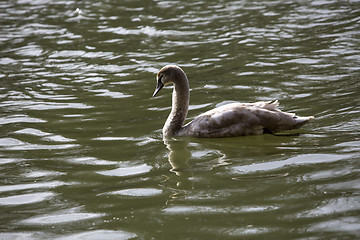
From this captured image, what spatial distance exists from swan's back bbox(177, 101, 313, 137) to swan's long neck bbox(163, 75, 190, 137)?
1.23 feet

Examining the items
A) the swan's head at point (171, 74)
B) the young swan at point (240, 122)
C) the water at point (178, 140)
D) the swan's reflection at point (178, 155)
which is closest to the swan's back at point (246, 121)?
the young swan at point (240, 122)

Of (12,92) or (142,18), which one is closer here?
(12,92)

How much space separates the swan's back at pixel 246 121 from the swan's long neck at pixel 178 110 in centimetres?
37

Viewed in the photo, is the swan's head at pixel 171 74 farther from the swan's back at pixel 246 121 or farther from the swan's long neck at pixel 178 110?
the swan's back at pixel 246 121

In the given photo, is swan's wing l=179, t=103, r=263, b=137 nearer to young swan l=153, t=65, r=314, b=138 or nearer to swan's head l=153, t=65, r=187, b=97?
young swan l=153, t=65, r=314, b=138

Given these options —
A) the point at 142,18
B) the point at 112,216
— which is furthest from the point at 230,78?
the point at 142,18

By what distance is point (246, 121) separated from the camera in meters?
7.05

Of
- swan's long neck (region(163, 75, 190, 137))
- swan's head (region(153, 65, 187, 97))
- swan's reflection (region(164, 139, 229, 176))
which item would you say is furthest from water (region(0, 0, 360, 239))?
swan's head (region(153, 65, 187, 97))

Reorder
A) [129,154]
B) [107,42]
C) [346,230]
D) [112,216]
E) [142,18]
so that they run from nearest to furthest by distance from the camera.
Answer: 1. [346,230]
2. [112,216]
3. [129,154]
4. [107,42]
5. [142,18]

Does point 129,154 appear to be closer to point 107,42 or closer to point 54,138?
point 54,138

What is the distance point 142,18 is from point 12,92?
21.4ft

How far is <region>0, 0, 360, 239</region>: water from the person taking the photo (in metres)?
4.89

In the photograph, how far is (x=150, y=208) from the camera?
16.9ft

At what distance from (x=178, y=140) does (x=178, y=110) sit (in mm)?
553
